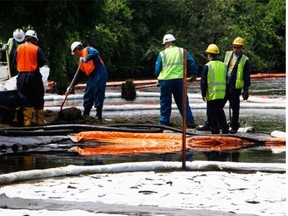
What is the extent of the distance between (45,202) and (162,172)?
240cm

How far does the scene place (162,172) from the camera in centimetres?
998

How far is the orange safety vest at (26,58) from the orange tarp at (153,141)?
215cm

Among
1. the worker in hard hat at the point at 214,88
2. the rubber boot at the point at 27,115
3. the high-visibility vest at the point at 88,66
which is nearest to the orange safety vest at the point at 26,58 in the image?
the rubber boot at the point at 27,115

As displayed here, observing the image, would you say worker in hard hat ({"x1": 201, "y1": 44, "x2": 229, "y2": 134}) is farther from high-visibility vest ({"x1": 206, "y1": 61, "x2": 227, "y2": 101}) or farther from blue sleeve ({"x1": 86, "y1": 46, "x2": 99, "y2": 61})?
blue sleeve ({"x1": 86, "y1": 46, "x2": 99, "y2": 61})

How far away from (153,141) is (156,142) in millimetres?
56

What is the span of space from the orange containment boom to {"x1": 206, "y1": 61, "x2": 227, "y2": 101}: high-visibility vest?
95cm

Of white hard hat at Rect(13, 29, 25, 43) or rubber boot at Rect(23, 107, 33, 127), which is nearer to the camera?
rubber boot at Rect(23, 107, 33, 127)

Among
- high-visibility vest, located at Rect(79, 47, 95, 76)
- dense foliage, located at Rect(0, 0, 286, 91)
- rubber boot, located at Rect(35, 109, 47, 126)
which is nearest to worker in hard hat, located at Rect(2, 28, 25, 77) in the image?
high-visibility vest, located at Rect(79, 47, 95, 76)

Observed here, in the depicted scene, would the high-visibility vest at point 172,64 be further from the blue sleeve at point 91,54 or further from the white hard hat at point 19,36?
the white hard hat at point 19,36

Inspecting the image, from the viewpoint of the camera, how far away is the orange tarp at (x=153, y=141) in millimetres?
12656

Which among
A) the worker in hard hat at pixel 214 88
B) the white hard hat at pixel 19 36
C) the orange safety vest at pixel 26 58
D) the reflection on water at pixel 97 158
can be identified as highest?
the white hard hat at pixel 19 36

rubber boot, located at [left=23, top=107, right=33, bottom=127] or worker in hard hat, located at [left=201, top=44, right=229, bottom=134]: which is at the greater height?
worker in hard hat, located at [left=201, top=44, right=229, bottom=134]

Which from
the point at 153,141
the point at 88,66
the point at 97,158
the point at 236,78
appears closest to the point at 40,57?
the point at 88,66

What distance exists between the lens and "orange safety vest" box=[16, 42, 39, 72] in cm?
1466
